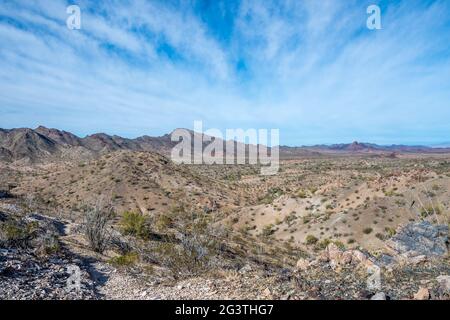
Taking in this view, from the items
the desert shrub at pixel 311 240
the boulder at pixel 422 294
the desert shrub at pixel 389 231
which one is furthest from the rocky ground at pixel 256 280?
the desert shrub at pixel 311 240

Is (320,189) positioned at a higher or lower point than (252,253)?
higher

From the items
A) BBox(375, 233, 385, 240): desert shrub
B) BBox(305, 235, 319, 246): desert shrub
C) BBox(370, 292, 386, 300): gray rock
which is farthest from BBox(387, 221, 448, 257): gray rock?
BBox(305, 235, 319, 246): desert shrub

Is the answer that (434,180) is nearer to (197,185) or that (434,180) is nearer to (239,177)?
(197,185)

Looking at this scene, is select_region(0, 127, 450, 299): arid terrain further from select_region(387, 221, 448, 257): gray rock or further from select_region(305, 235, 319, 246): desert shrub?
select_region(305, 235, 319, 246): desert shrub

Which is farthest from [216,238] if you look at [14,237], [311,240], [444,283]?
[311,240]

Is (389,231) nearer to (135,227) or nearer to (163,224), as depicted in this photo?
(163,224)
